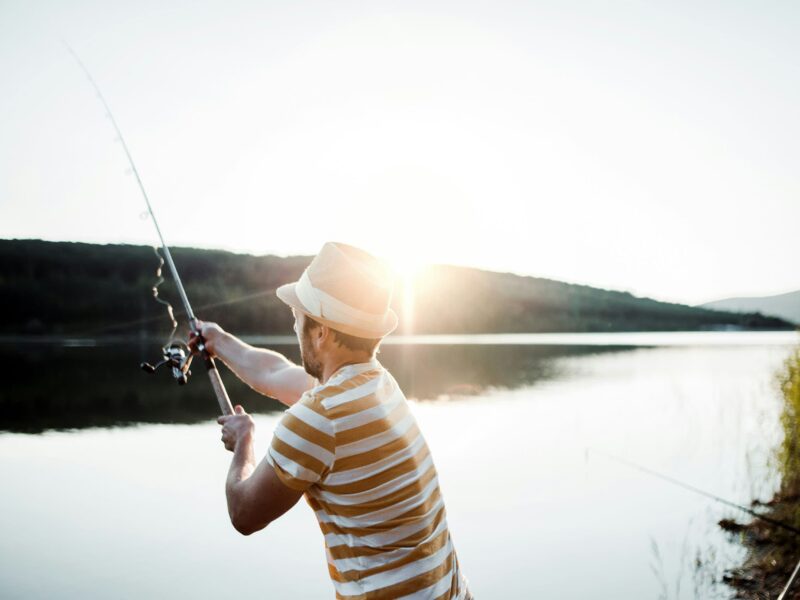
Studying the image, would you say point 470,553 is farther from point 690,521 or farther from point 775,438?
point 775,438

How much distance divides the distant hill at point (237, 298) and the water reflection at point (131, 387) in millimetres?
18830

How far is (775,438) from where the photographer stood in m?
11.3

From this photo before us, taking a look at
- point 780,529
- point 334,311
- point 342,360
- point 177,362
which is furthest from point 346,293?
point 780,529

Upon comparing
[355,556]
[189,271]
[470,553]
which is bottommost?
[470,553]

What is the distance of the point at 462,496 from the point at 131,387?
Result: 15.2 meters

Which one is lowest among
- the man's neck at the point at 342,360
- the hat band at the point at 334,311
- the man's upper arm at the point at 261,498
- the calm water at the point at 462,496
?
the calm water at the point at 462,496

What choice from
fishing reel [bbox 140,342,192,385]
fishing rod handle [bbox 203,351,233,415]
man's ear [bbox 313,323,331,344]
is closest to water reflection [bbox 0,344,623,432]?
fishing reel [bbox 140,342,192,385]

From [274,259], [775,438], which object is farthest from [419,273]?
[775,438]

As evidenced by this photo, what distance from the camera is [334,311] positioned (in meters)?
1.86

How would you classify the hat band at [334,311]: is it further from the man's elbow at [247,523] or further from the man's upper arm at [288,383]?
the man's upper arm at [288,383]

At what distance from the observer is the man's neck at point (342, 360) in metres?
1.93

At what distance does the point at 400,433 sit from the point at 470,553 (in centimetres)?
625

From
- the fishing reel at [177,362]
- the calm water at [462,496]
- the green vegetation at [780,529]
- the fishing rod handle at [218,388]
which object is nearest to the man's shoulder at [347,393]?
the fishing rod handle at [218,388]

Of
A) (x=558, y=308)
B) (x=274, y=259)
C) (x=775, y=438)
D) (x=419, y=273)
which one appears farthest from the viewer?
(x=558, y=308)
